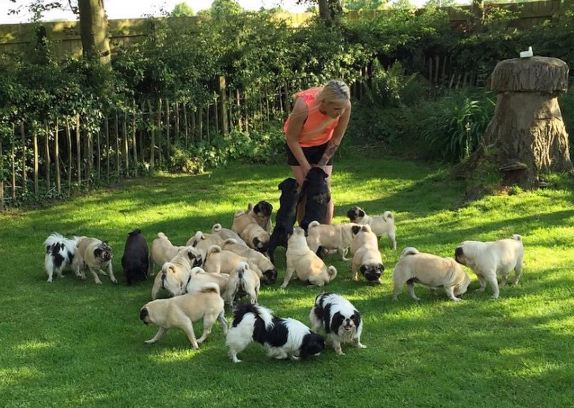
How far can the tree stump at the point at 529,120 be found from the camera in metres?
10.3

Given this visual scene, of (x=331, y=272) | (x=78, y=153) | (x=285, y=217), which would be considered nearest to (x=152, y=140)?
(x=78, y=153)

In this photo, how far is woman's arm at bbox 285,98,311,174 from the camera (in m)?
7.96

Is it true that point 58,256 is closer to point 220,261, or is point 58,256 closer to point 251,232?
point 220,261

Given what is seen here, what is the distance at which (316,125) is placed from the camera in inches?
322

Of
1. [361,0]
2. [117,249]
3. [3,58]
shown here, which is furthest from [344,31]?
[361,0]

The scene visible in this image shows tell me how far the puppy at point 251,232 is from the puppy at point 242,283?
1.48 meters

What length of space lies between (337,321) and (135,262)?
288 centimetres

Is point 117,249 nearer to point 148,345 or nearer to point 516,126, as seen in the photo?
point 148,345

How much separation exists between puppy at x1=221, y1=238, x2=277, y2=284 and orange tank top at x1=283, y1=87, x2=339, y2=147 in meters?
1.76

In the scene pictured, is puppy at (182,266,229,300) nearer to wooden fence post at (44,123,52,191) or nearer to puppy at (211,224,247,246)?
puppy at (211,224,247,246)

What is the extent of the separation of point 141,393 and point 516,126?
774 cm

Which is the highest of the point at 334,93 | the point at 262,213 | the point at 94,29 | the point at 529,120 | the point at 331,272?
the point at 94,29

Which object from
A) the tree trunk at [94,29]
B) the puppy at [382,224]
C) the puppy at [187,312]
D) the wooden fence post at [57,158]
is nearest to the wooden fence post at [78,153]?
the wooden fence post at [57,158]

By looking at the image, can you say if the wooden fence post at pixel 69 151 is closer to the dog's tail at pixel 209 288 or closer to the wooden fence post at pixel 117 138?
the wooden fence post at pixel 117 138
